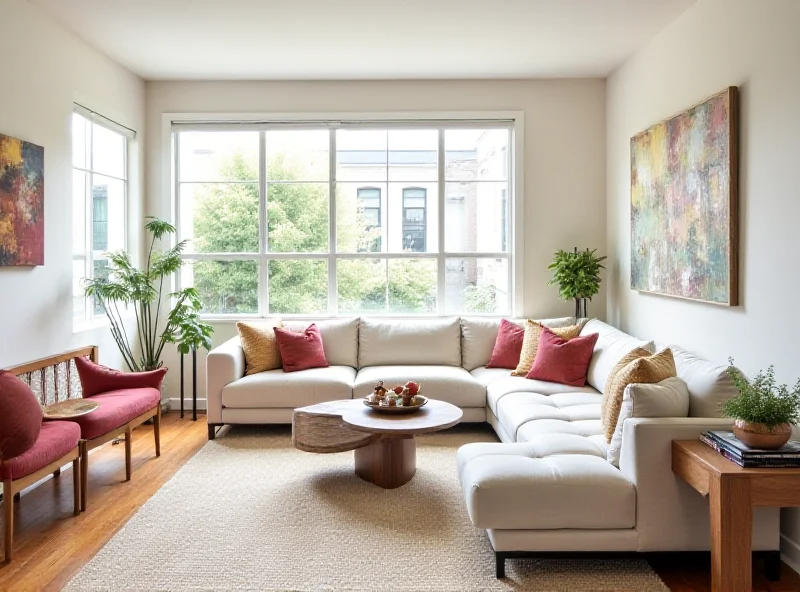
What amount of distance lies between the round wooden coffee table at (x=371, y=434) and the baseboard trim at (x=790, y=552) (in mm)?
1640

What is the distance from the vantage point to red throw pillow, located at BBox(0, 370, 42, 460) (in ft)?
8.89

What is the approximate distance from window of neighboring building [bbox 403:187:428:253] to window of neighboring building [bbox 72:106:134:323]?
8.02 feet

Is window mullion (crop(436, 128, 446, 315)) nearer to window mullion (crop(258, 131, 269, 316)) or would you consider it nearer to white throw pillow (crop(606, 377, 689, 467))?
window mullion (crop(258, 131, 269, 316))

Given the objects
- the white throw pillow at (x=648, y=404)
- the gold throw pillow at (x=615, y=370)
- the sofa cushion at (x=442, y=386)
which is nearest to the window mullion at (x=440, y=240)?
the sofa cushion at (x=442, y=386)

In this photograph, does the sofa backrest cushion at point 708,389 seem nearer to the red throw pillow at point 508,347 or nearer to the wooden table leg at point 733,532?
the wooden table leg at point 733,532

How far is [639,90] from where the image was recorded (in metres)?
4.81

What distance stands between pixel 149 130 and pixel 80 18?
1.58 m

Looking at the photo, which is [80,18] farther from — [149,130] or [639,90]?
[639,90]

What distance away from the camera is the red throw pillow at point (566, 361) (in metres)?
4.49

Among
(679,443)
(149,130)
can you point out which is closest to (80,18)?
(149,130)

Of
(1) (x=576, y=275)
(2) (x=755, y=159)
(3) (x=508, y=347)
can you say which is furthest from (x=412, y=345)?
(2) (x=755, y=159)


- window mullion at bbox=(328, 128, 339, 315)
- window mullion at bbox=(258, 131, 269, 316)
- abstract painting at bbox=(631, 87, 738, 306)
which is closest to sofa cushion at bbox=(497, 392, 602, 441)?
abstract painting at bbox=(631, 87, 738, 306)

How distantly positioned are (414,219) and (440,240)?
0.31 m

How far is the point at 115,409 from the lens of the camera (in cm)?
366
